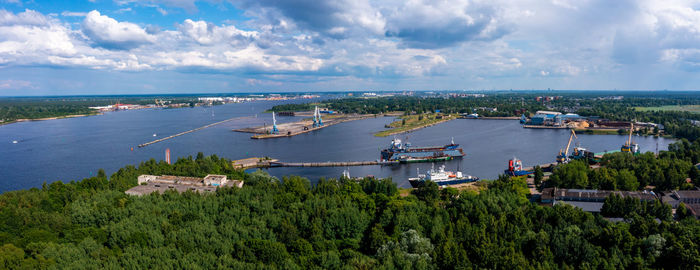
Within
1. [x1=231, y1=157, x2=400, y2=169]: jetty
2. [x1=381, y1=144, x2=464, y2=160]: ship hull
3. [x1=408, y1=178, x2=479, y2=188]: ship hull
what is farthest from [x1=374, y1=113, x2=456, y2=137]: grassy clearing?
[x1=408, y1=178, x2=479, y2=188]: ship hull

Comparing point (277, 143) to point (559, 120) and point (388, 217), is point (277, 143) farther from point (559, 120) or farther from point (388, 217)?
point (559, 120)

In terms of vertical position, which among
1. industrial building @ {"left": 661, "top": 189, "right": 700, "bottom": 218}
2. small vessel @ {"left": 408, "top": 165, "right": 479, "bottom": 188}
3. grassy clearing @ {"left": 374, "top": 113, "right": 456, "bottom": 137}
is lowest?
small vessel @ {"left": 408, "top": 165, "right": 479, "bottom": 188}

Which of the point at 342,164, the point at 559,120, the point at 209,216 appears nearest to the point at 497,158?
the point at 342,164

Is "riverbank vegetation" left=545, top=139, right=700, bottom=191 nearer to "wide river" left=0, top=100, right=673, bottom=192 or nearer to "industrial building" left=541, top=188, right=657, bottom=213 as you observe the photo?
"industrial building" left=541, top=188, right=657, bottom=213

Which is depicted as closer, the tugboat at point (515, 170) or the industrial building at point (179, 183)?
the industrial building at point (179, 183)

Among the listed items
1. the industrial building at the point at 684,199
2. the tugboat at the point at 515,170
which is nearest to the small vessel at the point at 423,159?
the tugboat at the point at 515,170

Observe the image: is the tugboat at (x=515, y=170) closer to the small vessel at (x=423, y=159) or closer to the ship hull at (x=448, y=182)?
the ship hull at (x=448, y=182)
